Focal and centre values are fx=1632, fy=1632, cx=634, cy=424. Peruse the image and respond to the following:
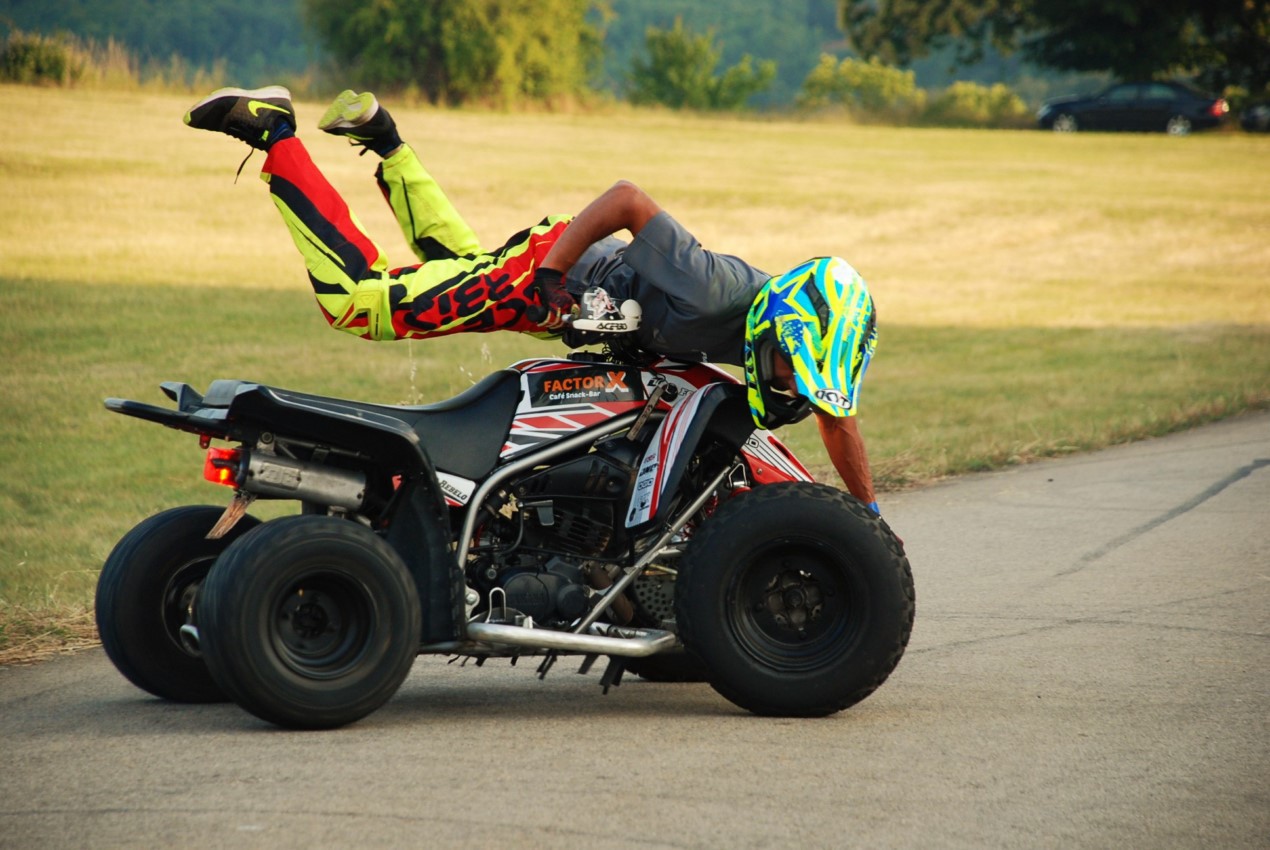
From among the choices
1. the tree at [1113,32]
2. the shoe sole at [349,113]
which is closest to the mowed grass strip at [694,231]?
the shoe sole at [349,113]

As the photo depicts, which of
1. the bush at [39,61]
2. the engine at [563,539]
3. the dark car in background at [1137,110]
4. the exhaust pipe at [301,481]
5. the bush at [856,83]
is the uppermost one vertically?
the bush at [39,61]

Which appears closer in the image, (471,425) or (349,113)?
(471,425)

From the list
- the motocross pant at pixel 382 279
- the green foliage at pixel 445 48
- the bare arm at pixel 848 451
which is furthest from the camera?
the green foliage at pixel 445 48

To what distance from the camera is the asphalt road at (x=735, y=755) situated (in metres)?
4.43

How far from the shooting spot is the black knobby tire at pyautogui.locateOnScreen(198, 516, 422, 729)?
5098 millimetres

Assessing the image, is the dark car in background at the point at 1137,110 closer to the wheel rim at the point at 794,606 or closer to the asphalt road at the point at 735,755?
the asphalt road at the point at 735,755

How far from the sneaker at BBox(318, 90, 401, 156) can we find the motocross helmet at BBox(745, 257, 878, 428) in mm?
1812

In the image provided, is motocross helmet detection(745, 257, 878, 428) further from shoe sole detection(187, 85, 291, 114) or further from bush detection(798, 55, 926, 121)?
bush detection(798, 55, 926, 121)

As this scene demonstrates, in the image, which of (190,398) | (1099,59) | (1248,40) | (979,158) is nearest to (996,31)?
(1099,59)

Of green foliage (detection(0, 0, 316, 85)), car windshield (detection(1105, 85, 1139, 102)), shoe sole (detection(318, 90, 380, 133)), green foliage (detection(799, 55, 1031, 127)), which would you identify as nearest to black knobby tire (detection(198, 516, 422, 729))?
shoe sole (detection(318, 90, 380, 133))

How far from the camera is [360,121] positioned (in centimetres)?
651

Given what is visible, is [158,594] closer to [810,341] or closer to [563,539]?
[563,539]

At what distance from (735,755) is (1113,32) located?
56.5 meters

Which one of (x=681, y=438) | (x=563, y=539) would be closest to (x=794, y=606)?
(x=681, y=438)
